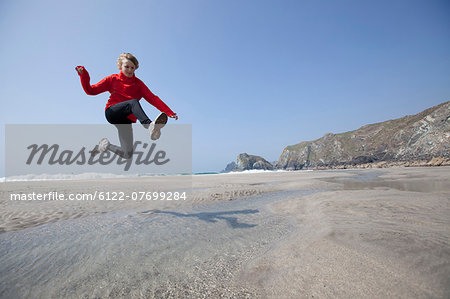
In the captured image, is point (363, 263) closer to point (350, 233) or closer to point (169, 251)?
point (350, 233)

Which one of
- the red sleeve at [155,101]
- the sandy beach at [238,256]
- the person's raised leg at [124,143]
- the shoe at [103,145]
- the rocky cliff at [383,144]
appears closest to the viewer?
the sandy beach at [238,256]

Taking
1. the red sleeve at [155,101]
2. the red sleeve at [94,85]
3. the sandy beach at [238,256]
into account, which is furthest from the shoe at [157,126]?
the sandy beach at [238,256]

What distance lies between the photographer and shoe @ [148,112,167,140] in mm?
4473

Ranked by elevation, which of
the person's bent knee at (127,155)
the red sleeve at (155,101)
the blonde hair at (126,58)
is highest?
A: the blonde hair at (126,58)

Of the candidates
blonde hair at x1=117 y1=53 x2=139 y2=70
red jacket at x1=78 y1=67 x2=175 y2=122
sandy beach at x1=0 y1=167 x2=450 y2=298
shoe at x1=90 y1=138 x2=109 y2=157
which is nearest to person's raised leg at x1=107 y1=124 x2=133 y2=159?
shoe at x1=90 y1=138 x2=109 y2=157

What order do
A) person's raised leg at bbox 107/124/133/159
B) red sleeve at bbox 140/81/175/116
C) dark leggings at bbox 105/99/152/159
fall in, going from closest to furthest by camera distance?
1. dark leggings at bbox 105/99/152/159
2. red sleeve at bbox 140/81/175/116
3. person's raised leg at bbox 107/124/133/159

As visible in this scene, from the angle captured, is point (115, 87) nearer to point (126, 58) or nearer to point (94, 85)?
point (94, 85)

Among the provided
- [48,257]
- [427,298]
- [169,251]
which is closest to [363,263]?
[427,298]

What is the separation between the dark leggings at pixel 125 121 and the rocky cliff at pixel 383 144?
5506 cm

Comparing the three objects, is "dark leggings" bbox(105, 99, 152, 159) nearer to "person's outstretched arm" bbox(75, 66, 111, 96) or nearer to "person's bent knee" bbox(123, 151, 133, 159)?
"person's bent knee" bbox(123, 151, 133, 159)

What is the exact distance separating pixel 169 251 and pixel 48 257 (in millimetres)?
1972

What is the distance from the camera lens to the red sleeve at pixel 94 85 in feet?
14.7

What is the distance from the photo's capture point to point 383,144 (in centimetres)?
5650

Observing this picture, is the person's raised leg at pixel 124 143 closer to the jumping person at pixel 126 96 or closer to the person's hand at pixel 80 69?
the jumping person at pixel 126 96
